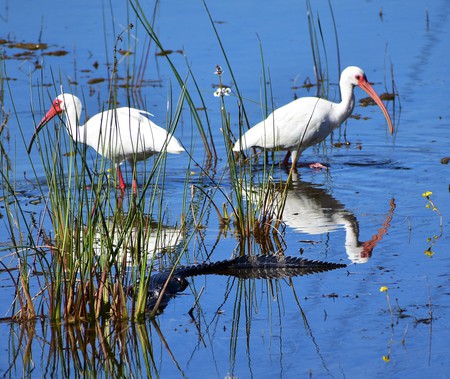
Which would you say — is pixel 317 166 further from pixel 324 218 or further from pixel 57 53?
pixel 57 53

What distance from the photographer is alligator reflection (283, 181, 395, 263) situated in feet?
22.6

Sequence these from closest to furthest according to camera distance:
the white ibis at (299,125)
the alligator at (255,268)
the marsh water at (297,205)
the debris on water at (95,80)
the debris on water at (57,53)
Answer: the marsh water at (297,205), the alligator at (255,268), the white ibis at (299,125), the debris on water at (95,80), the debris on water at (57,53)

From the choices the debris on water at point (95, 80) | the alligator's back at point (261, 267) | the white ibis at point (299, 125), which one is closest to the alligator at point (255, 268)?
the alligator's back at point (261, 267)

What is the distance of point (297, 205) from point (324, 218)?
23.4 inches

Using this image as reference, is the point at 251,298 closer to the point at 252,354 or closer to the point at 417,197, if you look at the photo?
the point at 252,354

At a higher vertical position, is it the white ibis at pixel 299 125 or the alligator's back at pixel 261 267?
the white ibis at pixel 299 125

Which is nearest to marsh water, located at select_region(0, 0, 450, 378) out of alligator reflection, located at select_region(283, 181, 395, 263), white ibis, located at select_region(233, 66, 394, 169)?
alligator reflection, located at select_region(283, 181, 395, 263)

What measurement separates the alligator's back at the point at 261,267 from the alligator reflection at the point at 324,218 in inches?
14.4

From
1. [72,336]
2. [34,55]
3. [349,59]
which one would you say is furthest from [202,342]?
[34,55]

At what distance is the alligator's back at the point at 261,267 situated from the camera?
636cm

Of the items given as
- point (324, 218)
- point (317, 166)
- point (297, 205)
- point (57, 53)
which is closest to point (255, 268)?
point (324, 218)

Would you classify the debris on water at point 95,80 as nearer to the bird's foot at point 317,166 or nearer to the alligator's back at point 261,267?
the bird's foot at point 317,166

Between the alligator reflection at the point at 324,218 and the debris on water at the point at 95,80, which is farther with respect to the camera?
the debris on water at the point at 95,80

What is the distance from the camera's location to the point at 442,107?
37.8 ft
